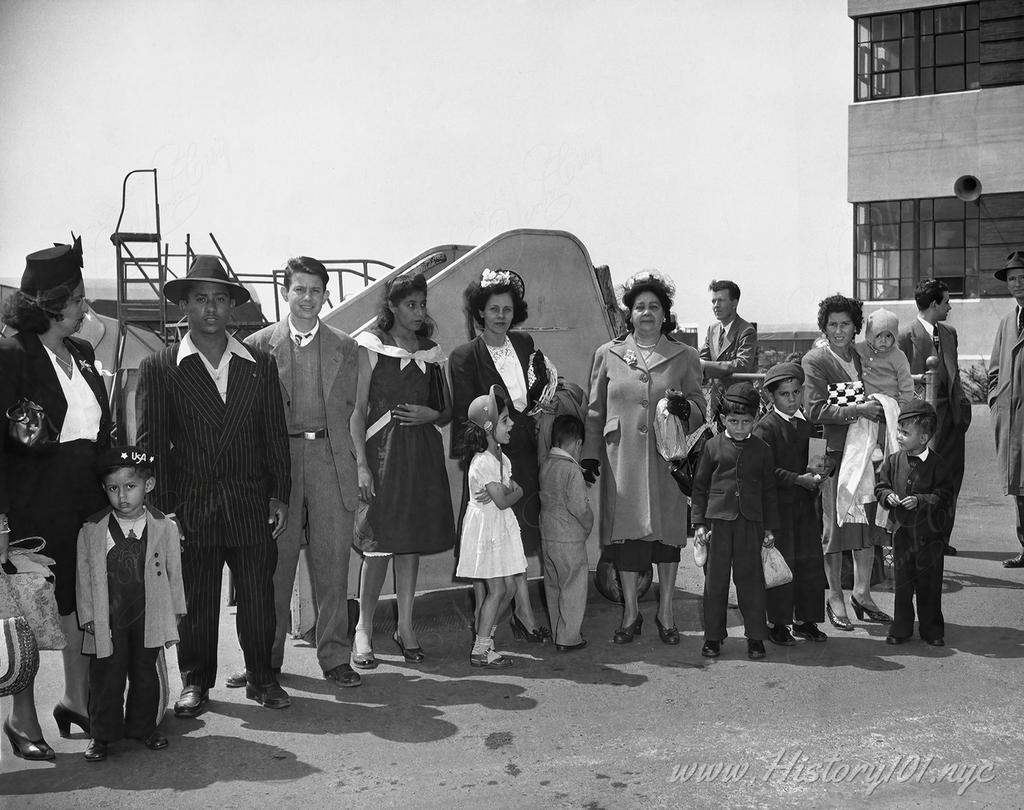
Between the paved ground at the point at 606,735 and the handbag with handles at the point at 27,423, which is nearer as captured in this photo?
the paved ground at the point at 606,735

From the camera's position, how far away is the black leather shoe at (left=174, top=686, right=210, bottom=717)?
15.7 ft

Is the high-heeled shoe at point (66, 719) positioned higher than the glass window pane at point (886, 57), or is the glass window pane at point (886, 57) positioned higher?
the glass window pane at point (886, 57)

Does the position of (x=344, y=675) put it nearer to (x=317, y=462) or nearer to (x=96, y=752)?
(x=317, y=462)

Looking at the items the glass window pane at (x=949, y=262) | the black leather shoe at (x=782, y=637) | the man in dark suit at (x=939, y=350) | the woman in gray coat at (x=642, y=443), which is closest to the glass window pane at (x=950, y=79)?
the glass window pane at (x=949, y=262)

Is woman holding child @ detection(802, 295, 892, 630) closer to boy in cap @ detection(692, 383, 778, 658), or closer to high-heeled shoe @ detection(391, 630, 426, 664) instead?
boy in cap @ detection(692, 383, 778, 658)

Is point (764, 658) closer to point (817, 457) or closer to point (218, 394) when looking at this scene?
point (817, 457)

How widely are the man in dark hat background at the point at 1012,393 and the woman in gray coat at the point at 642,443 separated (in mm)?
2934

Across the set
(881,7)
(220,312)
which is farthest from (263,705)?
(881,7)

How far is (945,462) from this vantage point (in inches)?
231

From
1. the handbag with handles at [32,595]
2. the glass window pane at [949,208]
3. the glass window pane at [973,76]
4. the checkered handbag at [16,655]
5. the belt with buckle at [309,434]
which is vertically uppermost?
the glass window pane at [973,76]

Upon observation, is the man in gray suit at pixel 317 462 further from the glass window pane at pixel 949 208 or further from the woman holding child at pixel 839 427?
the glass window pane at pixel 949 208

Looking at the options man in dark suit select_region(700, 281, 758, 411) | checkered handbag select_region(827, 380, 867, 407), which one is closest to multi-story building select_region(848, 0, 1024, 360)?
man in dark suit select_region(700, 281, 758, 411)

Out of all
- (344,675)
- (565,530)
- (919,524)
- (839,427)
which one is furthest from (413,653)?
(839,427)

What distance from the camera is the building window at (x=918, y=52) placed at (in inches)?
793
